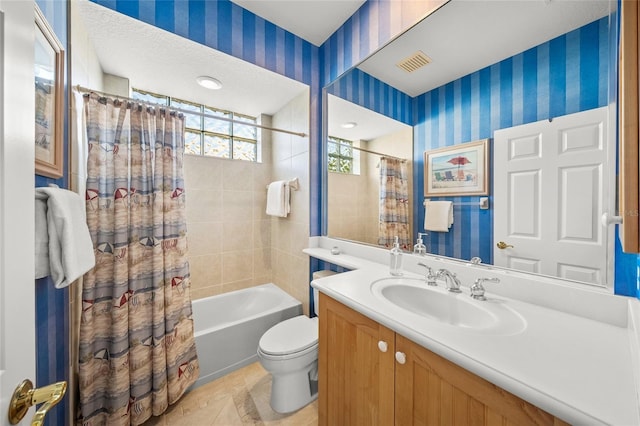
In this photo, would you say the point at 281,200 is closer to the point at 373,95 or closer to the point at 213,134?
the point at 213,134

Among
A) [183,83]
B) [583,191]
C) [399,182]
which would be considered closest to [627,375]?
[583,191]

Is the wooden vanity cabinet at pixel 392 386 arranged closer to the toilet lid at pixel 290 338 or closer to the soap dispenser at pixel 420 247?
the toilet lid at pixel 290 338

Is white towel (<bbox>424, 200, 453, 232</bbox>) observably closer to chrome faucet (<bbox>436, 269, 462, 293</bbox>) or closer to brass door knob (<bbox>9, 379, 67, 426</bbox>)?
chrome faucet (<bbox>436, 269, 462, 293</bbox>)

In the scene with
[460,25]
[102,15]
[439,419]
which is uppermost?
[102,15]

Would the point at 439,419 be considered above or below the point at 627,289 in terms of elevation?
below

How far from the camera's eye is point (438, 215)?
1207 millimetres

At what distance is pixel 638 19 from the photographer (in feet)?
1.40

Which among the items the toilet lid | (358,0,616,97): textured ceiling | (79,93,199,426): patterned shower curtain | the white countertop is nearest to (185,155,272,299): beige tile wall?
(79,93,199,426): patterned shower curtain

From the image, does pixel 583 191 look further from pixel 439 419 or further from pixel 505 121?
pixel 439 419

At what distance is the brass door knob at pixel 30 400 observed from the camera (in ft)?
1.22

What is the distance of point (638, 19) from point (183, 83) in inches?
95.3

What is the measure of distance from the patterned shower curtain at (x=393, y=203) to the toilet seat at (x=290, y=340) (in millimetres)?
746

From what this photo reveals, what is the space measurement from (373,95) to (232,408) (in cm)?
218

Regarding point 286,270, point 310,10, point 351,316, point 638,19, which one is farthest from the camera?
point 286,270
